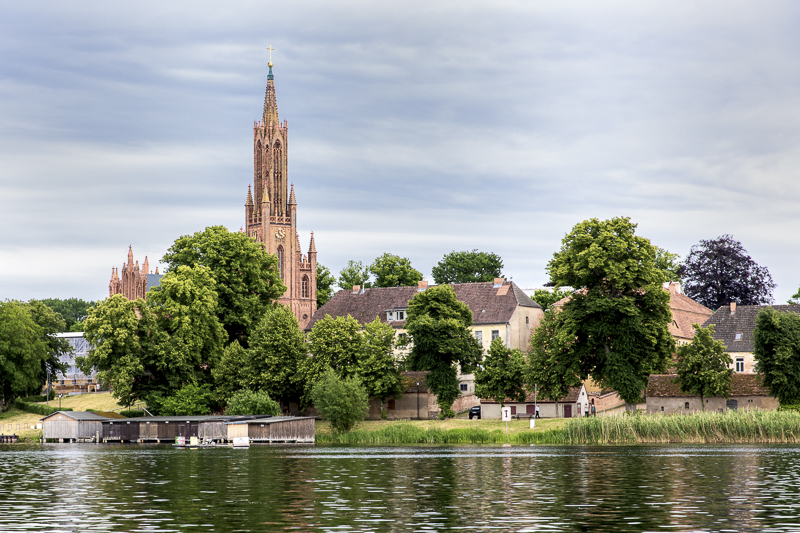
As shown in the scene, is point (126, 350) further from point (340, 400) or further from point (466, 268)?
point (466, 268)

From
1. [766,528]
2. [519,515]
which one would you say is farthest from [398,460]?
[766,528]

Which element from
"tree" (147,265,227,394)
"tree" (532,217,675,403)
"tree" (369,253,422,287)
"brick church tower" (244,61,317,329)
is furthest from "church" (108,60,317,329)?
"tree" (532,217,675,403)

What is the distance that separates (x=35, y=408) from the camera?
10762cm

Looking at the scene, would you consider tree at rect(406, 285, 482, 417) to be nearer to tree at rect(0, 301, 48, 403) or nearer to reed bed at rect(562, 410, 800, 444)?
reed bed at rect(562, 410, 800, 444)

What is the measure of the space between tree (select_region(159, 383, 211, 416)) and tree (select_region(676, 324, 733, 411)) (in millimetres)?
41090

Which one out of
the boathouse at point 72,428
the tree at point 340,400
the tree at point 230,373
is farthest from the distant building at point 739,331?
the boathouse at point 72,428

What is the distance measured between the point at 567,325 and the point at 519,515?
53955 mm

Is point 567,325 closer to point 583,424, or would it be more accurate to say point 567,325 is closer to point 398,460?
point 583,424

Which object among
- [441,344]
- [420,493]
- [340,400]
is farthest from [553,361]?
[420,493]

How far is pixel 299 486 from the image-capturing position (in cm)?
3638

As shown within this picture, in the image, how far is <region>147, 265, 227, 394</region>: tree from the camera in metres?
93.4

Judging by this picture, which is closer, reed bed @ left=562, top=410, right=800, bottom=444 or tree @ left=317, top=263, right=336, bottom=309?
reed bed @ left=562, top=410, right=800, bottom=444

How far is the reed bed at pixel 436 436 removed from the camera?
247ft

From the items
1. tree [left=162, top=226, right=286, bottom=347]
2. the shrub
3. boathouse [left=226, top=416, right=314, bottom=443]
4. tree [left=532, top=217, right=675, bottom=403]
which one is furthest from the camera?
tree [left=162, top=226, right=286, bottom=347]
